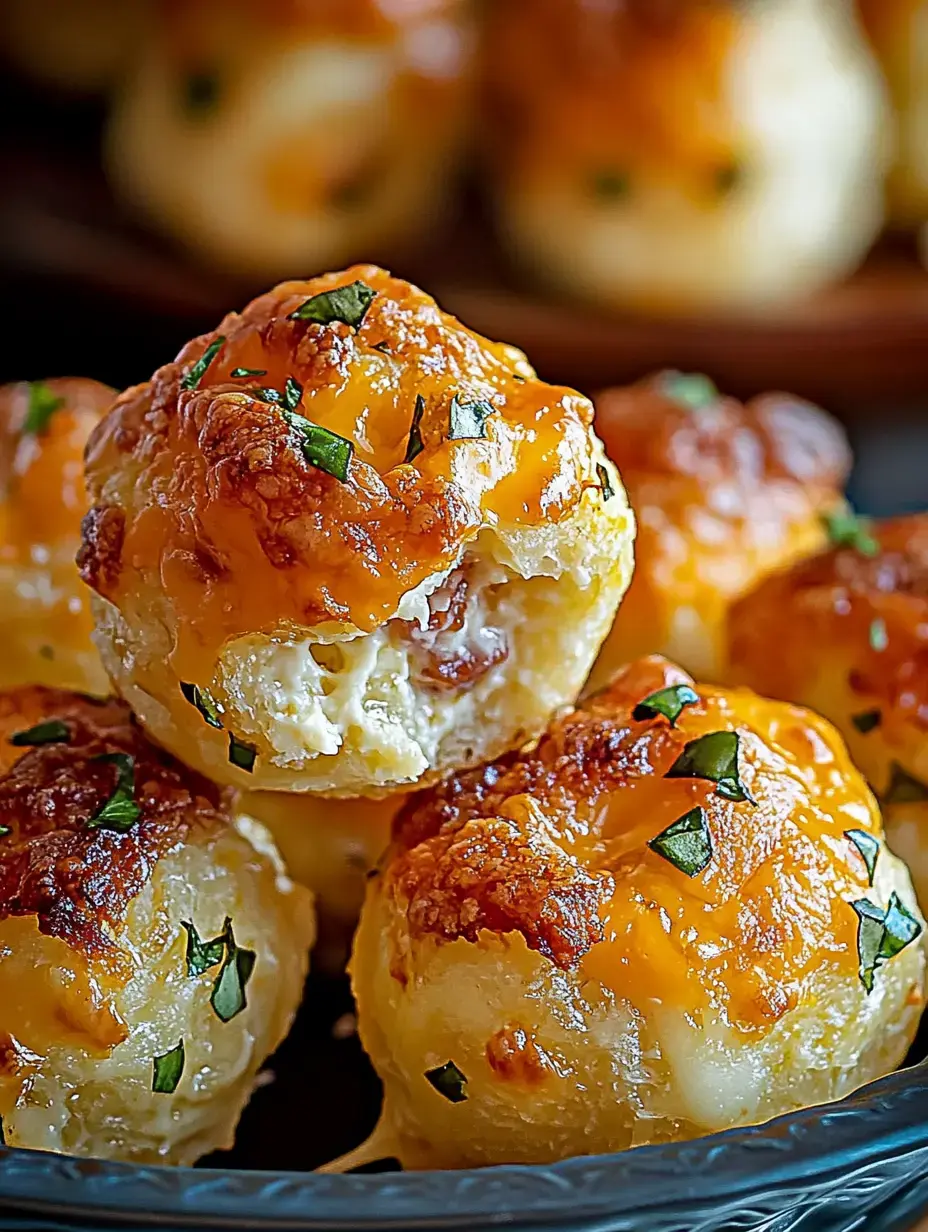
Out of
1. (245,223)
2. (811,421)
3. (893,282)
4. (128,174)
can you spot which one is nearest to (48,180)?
(128,174)

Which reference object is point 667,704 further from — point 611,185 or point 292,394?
point 611,185

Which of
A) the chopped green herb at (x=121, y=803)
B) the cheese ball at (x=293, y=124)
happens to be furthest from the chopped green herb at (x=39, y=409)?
the cheese ball at (x=293, y=124)

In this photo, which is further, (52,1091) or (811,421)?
(811,421)

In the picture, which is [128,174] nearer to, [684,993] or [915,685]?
[915,685]

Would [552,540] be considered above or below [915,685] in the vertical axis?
above

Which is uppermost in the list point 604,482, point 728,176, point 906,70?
point 604,482

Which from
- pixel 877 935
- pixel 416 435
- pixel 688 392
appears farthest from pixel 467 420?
pixel 688 392
